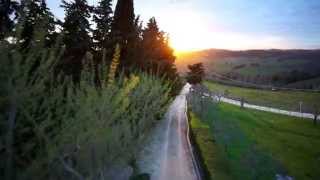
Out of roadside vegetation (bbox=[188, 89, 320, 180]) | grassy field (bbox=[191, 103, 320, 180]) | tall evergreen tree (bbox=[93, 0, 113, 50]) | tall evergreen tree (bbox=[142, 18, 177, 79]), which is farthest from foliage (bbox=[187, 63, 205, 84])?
tall evergreen tree (bbox=[93, 0, 113, 50])

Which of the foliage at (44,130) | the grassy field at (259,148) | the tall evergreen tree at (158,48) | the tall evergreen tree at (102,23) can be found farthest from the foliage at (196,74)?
the foliage at (44,130)

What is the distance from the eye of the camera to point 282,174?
1653 cm

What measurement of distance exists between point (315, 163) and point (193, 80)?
157 ft

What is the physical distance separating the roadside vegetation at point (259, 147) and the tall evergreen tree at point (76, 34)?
1006 cm

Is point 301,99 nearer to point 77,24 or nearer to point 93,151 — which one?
point 77,24

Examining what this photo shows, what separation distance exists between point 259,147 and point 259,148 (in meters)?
3.76

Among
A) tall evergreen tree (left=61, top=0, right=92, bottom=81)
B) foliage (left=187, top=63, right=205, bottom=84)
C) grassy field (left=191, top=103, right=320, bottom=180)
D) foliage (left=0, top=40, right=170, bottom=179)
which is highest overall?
tall evergreen tree (left=61, top=0, right=92, bottom=81)

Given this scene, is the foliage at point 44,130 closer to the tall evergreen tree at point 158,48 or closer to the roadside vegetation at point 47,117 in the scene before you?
the roadside vegetation at point 47,117

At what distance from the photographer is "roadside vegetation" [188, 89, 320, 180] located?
671 inches

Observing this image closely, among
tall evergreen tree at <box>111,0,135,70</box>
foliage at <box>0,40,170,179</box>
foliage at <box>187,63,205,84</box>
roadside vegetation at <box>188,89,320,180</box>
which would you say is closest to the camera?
foliage at <box>0,40,170,179</box>

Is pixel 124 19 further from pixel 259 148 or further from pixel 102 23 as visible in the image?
pixel 259 148

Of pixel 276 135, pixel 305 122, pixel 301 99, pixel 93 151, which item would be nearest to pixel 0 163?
pixel 93 151

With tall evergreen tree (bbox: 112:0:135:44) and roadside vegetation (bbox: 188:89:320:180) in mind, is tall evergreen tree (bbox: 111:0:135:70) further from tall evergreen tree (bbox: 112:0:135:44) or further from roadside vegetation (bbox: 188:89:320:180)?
roadside vegetation (bbox: 188:89:320:180)

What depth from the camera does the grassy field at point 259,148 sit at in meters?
17.0
